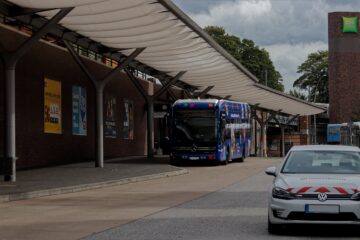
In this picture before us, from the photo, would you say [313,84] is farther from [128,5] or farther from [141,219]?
[141,219]

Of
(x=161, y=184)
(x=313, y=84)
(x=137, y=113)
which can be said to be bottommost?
(x=161, y=184)

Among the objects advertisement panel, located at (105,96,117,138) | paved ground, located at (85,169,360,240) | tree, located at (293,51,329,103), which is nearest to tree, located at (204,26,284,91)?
tree, located at (293,51,329,103)

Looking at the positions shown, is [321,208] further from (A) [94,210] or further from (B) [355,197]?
(A) [94,210]

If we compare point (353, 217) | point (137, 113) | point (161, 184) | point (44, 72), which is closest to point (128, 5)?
point (161, 184)

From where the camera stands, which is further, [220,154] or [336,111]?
[336,111]

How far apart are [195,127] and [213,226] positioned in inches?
936

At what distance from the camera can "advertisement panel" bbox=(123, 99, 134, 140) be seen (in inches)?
1751

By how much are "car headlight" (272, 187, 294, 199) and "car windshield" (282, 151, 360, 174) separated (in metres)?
0.82

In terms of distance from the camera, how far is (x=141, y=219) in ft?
42.6

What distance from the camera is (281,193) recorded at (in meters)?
10.2

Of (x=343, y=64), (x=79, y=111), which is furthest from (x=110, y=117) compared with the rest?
(x=343, y=64)

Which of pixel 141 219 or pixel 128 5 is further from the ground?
pixel 128 5

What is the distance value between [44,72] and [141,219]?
1825 cm

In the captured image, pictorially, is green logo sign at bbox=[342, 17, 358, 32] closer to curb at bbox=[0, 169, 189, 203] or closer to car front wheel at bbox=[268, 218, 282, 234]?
curb at bbox=[0, 169, 189, 203]
